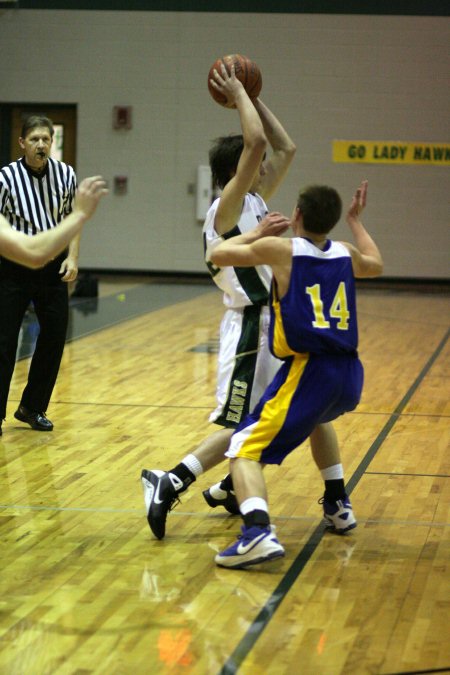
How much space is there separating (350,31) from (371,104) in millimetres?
1060

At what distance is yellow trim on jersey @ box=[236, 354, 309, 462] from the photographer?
3.80 meters

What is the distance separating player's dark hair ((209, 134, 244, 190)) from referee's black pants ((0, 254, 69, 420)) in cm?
185

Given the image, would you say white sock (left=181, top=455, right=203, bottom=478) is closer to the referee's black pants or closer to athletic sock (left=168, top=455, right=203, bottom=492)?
athletic sock (left=168, top=455, right=203, bottom=492)

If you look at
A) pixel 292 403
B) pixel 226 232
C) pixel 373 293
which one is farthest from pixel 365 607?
pixel 373 293

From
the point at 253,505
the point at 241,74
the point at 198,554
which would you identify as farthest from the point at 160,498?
the point at 241,74

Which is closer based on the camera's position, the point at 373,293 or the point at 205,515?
the point at 205,515

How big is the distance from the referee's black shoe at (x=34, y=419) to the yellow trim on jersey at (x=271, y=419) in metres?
2.50

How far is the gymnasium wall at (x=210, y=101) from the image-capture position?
15.2 m

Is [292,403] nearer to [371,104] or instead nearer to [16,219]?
[16,219]

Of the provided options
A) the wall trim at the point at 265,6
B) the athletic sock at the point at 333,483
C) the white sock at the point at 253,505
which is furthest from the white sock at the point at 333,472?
the wall trim at the point at 265,6

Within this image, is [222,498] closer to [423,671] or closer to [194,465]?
[194,465]

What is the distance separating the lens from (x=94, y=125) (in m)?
15.8

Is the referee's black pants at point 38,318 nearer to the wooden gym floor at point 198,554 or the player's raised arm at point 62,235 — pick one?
the wooden gym floor at point 198,554

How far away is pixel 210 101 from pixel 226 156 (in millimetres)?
11610
